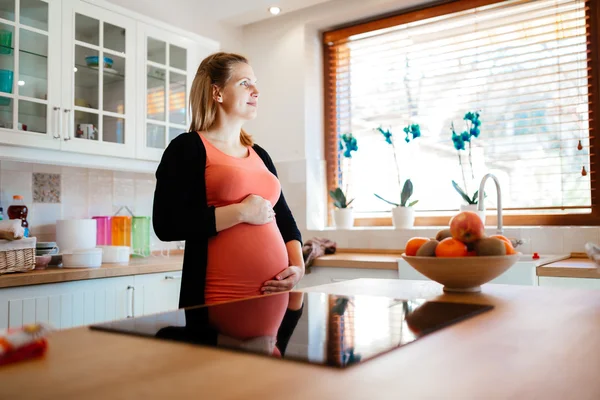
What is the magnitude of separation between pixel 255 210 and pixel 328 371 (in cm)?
100

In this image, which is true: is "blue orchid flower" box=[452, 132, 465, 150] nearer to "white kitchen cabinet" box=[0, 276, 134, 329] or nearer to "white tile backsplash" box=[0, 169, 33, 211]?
"white kitchen cabinet" box=[0, 276, 134, 329]

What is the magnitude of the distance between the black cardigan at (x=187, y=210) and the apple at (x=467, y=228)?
64 cm

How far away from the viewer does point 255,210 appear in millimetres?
1574

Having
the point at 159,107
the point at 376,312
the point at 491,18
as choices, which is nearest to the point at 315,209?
the point at 159,107

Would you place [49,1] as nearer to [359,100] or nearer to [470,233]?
[359,100]

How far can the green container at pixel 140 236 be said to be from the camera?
3.11 m

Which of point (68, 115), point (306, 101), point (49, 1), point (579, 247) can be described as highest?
point (49, 1)

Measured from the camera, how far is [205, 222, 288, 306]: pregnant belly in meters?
1.54

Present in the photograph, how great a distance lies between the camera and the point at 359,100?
372 centimetres

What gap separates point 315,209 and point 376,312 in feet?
9.02

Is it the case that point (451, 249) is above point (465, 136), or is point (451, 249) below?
below

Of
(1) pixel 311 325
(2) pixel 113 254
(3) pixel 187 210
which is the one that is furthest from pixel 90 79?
(1) pixel 311 325

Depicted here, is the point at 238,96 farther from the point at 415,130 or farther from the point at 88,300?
the point at 415,130

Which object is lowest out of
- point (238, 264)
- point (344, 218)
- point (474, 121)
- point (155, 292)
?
point (155, 292)
